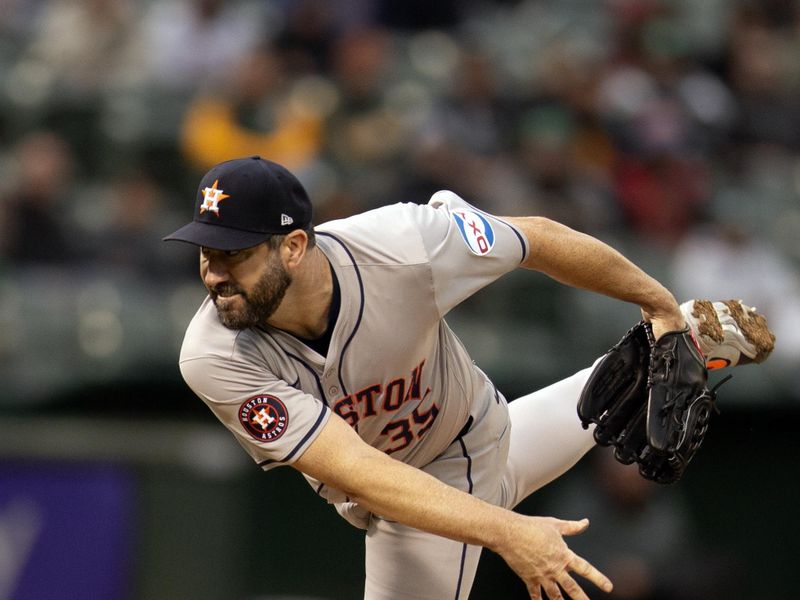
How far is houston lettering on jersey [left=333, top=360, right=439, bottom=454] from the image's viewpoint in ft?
13.4

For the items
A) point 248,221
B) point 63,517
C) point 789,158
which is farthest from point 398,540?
point 789,158

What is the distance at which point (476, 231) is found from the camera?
13.5ft


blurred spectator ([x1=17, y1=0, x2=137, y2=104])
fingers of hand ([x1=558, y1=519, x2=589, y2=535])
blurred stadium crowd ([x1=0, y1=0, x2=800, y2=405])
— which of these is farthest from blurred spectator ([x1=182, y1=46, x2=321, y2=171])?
fingers of hand ([x1=558, y1=519, x2=589, y2=535])

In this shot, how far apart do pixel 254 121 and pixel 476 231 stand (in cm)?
448

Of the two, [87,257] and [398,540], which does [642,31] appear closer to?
[87,257]

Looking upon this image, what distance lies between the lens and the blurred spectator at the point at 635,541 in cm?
675

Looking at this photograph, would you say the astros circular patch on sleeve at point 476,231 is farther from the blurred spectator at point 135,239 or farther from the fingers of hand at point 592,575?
the blurred spectator at point 135,239

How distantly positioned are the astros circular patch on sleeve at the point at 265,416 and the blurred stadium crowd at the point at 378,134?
3.13 m

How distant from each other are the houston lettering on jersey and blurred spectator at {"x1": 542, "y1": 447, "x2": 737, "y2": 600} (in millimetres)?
2660

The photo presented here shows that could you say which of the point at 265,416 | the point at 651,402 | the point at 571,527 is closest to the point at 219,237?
the point at 265,416

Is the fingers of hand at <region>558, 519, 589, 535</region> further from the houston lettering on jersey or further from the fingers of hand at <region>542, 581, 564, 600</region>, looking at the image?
the houston lettering on jersey

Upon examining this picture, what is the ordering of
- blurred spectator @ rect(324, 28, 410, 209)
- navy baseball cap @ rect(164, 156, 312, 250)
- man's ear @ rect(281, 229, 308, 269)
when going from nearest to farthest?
navy baseball cap @ rect(164, 156, 312, 250) → man's ear @ rect(281, 229, 308, 269) → blurred spectator @ rect(324, 28, 410, 209)

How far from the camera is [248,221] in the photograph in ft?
12.1

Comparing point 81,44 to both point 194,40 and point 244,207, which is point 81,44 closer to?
point 194,40
